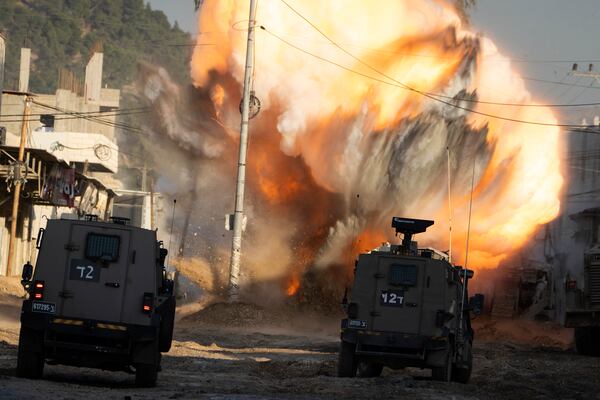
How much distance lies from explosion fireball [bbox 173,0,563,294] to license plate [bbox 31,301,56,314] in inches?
1002

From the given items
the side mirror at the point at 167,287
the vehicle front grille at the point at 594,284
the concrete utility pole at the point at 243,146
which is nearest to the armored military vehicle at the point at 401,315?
the side mirror at the point at 167,287

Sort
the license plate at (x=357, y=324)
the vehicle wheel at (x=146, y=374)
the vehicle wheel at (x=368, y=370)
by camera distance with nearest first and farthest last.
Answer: the vehicle wheel at (x=146, y=374), the license plate at (x=357, y=324), the vehicle wheel at (x=368, y=370)

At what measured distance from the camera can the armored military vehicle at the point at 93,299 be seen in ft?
57.7

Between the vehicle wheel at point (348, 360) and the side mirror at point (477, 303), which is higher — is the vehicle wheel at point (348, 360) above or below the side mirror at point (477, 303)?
below

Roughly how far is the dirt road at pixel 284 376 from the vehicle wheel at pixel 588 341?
0.65m

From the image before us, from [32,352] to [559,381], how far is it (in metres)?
10.9

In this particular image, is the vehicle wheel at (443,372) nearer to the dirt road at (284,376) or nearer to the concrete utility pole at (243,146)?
the dirt road at (284,376)

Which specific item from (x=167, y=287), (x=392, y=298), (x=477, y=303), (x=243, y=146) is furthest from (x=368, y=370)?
A: (x=243, y=146)

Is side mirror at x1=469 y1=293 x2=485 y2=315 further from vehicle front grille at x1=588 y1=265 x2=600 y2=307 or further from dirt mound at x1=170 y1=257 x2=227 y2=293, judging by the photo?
dirt mound at x1=170 y1=257 x2=227 y2=293

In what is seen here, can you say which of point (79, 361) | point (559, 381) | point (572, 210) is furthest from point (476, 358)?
point (572, 210)

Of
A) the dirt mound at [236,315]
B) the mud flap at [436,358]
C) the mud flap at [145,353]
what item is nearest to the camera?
the mud flap at [145,353]

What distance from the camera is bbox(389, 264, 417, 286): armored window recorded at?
21422 mm

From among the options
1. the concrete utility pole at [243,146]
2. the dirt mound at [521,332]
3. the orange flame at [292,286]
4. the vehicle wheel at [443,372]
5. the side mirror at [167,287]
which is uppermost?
the concrete utility pole at [243,146]

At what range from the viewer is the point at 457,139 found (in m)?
42.9
